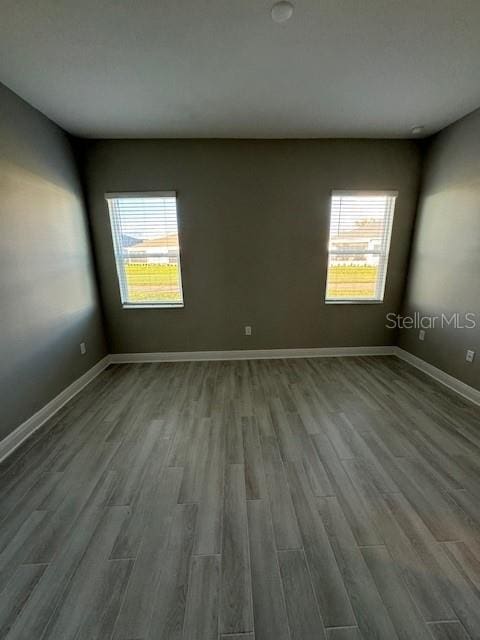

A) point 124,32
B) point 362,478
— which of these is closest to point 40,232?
point 124,32

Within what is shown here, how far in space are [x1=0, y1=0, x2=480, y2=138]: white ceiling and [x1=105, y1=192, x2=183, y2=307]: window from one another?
0.77 m

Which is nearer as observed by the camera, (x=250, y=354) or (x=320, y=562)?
(x=320, y=562)

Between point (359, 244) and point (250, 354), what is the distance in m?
2.07

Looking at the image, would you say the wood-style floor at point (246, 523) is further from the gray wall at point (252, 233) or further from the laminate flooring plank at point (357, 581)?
the gray wall at point (252, 233)

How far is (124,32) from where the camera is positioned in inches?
59.8

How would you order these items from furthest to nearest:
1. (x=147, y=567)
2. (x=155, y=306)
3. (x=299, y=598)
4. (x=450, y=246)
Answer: (x=155, y=306), (x=450, y=246), (x=147, y=567), (x=299, y=598)

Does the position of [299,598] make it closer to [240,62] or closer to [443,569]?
[443,569]

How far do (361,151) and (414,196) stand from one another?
2.92 ft

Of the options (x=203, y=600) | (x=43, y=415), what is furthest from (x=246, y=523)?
(x=43, y=415)

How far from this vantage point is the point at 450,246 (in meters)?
2.76

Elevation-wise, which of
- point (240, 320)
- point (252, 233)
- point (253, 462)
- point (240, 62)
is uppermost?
point (240, 62)

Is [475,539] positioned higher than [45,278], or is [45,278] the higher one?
[45,278]

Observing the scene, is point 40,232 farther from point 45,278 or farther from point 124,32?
point 124,32

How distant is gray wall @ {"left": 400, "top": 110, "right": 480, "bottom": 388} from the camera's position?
2498mm
